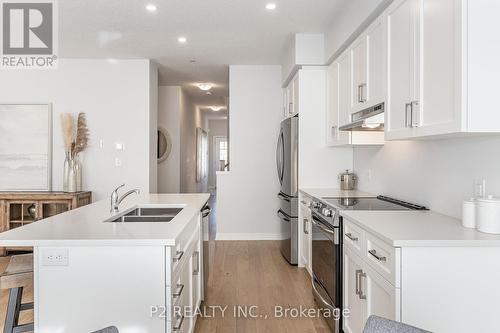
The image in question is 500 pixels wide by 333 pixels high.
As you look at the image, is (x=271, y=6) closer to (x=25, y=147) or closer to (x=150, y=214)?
(x=150, y=214)

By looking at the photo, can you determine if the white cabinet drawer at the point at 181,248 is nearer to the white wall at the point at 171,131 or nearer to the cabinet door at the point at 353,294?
the cabinet door at the point at 353,294

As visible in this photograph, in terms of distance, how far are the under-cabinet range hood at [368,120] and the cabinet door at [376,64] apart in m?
0.06

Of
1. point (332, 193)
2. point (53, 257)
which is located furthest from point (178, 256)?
point (332, 193)

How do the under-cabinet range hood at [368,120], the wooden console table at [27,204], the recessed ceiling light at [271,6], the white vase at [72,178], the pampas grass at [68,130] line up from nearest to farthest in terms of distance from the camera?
the under-cabinet range hood at [368,120], the recessed ceiling light at [271,6], the wooden console table at [27,204], the white vase at [72,178], the pampas grass at [68,130]

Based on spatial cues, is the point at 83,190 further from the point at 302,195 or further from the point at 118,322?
the point at 118,322

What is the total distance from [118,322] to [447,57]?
192cm

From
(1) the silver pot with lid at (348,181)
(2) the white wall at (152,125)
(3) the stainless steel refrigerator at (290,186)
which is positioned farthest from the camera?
(2) the white wall at (152,125)

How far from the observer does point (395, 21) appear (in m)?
2.20

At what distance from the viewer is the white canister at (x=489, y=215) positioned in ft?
5.31

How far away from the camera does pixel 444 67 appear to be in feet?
5.46

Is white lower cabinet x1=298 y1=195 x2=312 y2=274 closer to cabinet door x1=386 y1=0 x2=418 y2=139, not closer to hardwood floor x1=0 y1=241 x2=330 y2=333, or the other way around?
hardwood floor x1=0 y1=241 x2=330 y2=333

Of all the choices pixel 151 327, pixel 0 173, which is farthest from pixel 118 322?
pixel 0 173

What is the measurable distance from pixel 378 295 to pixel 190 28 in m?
3.20

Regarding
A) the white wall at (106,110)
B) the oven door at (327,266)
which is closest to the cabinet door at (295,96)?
the oven door at (327,266)
